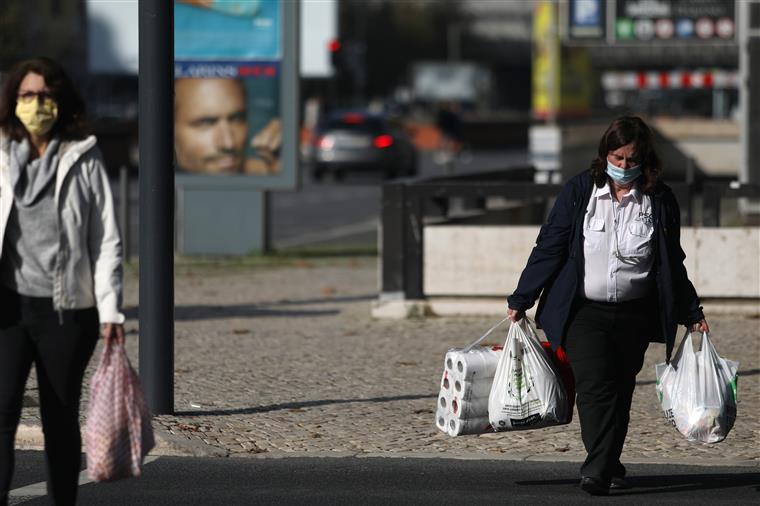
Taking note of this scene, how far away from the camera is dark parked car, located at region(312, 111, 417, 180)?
38969 mm

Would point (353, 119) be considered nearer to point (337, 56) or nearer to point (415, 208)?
point (337, 56)

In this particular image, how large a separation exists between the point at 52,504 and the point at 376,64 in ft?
367

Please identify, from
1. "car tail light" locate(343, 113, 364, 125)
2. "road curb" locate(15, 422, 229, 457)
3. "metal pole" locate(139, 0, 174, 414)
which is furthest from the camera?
"car tail light" locate(343, 113, 364, 125)

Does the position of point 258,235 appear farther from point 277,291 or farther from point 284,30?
point 277,291

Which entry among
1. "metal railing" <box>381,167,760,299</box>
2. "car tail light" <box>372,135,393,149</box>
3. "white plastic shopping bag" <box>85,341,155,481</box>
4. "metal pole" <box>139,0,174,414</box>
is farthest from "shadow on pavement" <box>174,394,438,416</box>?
"car tail light" <box>372,135,393,149</box>

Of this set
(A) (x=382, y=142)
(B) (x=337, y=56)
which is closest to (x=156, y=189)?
(B) (x=337, y=56)

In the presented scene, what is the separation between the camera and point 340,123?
3984cm

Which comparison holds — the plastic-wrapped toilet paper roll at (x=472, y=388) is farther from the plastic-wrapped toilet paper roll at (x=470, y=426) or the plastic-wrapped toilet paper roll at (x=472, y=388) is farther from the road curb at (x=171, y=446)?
the road curb at (x=171, y=446)

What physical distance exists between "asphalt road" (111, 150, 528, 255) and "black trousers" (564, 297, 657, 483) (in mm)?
8356

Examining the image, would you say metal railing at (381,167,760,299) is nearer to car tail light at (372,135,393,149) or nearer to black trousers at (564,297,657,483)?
black trousers at (564,297,657,483)

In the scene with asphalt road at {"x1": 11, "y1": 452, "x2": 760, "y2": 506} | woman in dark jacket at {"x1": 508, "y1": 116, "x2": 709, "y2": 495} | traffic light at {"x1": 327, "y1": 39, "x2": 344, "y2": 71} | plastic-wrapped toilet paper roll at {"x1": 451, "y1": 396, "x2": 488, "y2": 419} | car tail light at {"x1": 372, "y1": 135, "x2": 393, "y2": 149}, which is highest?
traffic light at {"x1": 327, "y1": 39, "x2": 344, "y2": 71}

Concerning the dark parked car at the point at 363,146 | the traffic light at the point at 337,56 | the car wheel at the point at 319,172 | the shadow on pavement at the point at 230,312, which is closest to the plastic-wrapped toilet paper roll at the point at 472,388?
the shadow on pavement at the point at 230,312

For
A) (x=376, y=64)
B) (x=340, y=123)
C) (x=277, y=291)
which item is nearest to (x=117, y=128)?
(x=340, y=123)

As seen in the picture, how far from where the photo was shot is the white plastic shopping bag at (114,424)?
5484mm
